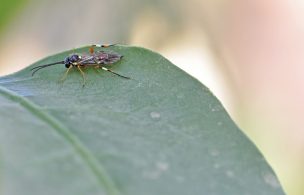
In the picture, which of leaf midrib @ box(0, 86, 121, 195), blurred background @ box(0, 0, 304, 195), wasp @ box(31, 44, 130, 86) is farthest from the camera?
blurred background @ box(0, 0, 304, 195)

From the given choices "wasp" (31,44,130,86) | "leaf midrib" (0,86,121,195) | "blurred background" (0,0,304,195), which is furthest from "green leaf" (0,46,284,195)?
"blurred background" (0,0,304,195)

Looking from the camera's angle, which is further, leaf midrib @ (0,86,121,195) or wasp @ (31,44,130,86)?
wasp @ (31,44,130,86)

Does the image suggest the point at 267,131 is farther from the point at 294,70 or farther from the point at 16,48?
the point at 16,48

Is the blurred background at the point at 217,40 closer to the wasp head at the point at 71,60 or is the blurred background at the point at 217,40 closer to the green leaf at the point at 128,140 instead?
the wasp head at the point at 71,60

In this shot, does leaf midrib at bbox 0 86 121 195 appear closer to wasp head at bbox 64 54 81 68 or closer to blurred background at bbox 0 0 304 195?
wasp head at bbox 64 54 81 68

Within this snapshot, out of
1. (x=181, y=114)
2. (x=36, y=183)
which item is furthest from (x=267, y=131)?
(x=36, y=183)

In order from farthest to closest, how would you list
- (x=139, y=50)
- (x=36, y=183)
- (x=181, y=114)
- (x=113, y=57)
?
1. (x=113, y=57)
2. (x=139, y=50)
3. (x=181, y=114)
4. (x=36, y=183)

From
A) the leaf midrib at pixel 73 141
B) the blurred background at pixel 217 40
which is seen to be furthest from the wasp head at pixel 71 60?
the blurred background at pixel 217 40

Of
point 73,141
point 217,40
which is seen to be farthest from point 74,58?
point 217,40
